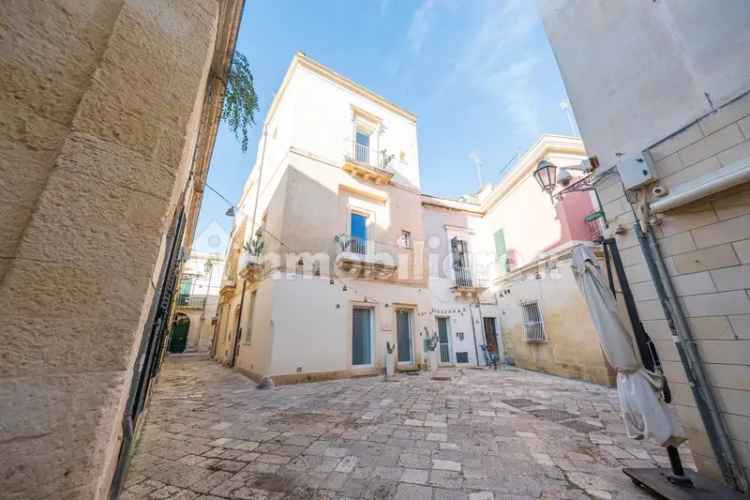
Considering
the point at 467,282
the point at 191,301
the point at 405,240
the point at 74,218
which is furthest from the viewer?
the point at 191,301

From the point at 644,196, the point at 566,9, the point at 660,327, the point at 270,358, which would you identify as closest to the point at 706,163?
the point at 644,196

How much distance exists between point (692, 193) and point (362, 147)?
8.60m

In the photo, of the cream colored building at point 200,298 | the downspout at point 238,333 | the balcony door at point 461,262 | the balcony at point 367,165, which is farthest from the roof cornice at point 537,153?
the cream colored building at point 200,298

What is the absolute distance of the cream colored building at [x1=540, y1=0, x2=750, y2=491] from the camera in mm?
2014

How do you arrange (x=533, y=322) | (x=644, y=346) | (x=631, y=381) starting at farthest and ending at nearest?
(x=533, y=322) < (x=644, y=346) < (x=631, y=381)

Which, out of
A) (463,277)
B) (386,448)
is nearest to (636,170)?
(386,448)

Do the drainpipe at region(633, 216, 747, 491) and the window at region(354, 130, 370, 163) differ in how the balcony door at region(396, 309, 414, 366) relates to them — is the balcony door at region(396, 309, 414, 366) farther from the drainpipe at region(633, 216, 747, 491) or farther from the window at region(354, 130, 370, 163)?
the drainpipe at region(633, 216, 747, 491)

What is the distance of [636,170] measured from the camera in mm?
2545

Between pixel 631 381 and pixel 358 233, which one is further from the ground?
pixel 358 233

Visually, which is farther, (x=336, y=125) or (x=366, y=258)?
(x=336, y=125)

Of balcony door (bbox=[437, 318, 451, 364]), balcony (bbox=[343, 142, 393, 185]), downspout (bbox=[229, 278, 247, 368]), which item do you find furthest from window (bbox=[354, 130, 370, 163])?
balcony door (bbox=[437, 318, 451, 364])

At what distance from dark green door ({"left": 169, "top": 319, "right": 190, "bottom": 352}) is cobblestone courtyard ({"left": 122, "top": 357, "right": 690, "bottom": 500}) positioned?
1634cm

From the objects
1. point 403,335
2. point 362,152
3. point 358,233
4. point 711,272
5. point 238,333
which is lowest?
point 403,335

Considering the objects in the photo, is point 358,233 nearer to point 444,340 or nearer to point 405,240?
point 405,240
